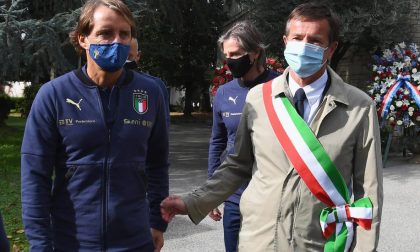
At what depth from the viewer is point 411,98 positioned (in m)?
12.2

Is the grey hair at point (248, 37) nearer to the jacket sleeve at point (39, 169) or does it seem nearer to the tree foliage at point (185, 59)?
the jacket sleeve at point (39, 169)

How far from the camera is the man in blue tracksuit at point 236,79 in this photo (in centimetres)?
373

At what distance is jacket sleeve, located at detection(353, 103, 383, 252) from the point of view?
2359 mm

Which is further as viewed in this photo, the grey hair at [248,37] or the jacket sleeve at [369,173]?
the grey hair at [248,37]

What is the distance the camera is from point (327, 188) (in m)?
2.39

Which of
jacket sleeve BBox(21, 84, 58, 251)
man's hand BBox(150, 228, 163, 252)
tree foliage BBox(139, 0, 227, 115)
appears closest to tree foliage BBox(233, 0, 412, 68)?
tree foliage BBox(139, 0, 227, 115)

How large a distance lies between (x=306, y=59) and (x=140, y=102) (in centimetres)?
78

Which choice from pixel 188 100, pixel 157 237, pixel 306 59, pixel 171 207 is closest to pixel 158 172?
pixel 171 207

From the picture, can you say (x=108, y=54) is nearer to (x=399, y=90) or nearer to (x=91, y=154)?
(x=91, y=154)

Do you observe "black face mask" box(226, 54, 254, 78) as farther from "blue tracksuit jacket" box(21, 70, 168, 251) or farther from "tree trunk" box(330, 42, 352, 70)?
"tree trunk" box(330, 42, 352, 70)

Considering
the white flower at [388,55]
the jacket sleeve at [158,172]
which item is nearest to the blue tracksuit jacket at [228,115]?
the jacket sleeve at [158,172]

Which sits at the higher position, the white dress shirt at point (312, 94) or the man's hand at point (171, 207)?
the white dress shirt at point (312, 94)

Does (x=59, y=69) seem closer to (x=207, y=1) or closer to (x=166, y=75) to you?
(x=207, y=1)

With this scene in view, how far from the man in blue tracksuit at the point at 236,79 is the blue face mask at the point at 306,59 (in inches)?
45.7
